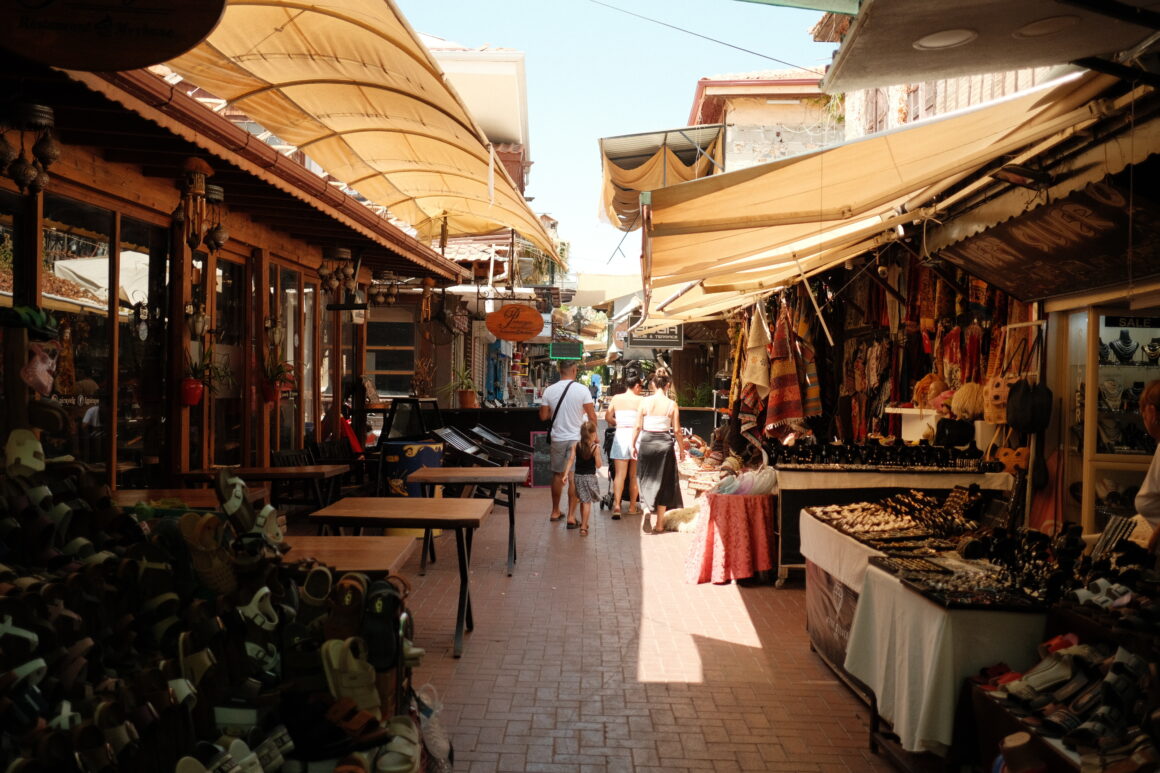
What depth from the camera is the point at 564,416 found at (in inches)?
423

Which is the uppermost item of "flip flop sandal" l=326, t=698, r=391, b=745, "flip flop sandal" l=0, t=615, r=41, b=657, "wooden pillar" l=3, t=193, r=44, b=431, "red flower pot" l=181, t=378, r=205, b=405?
"wooden pillar" l=3, t=193, r=44, b=431

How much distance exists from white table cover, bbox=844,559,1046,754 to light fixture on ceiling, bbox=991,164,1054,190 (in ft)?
8.20

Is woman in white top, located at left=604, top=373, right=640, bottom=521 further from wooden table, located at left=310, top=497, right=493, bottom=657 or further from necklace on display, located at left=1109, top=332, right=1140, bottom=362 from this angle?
necklace on display, located at left=1109, top=332, right=1140, bottom=362

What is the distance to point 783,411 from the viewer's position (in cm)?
989

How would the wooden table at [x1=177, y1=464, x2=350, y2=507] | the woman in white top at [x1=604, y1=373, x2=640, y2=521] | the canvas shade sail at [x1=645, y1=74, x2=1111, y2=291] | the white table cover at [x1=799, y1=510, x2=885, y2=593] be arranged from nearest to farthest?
the canvas shade sail at [x1=645, y1=74, x2=1111, y2=291]
the white table cover at [x1=799, y1=510, x2=885, y2=593]
the wooden table at [x1=177, y1=464, x2=350, y2=507]
the woman in white top at [x1=604, y1=373, x2=640, y2=521]

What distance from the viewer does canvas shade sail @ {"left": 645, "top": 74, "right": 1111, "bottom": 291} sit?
446cm

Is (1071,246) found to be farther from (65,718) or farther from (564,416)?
(564,416)

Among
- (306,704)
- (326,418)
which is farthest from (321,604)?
(326,418)

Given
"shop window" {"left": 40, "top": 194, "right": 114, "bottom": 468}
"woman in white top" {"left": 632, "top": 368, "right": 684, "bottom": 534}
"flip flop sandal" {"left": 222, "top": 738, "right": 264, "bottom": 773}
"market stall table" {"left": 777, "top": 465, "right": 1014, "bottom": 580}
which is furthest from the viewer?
"woman in white top" {"left": 632, "top": 368, "right": 684, "bottom": 534}

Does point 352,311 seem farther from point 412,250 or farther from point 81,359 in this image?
point 81,359

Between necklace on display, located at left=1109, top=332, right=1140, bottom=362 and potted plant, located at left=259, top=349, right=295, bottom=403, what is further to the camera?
potted plant, located at left=259, top=349, right=295, bottom=403

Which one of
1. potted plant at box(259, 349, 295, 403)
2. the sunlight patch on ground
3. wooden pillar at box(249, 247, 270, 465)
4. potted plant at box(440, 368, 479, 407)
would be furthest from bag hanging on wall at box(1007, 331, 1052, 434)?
potted plant at box(440, 368, 479, 407)

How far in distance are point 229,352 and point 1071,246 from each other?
24.6ft

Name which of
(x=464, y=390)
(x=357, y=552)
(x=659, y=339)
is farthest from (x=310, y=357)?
(x=659, y=339)
